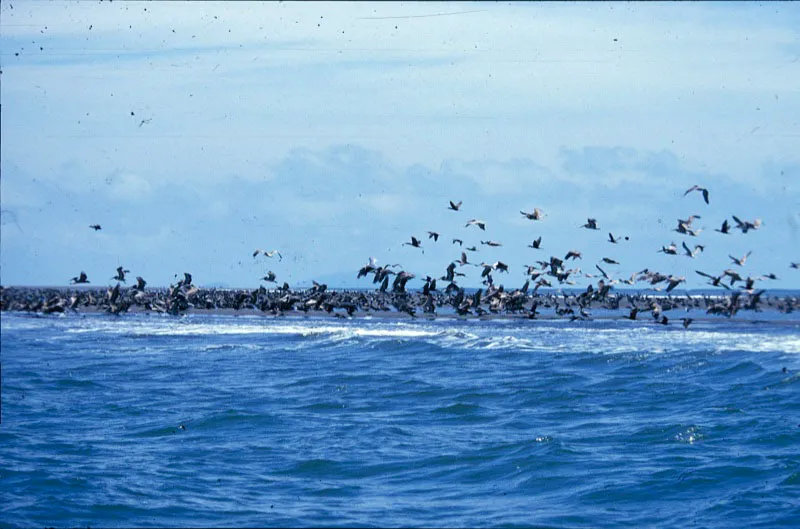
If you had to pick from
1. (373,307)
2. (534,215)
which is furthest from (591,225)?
(373,307)

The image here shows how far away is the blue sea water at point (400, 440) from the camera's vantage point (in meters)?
14.6

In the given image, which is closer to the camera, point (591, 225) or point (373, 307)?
point (591, 225)

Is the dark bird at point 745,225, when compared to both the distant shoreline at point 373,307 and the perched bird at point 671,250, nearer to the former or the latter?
the perched bird at point 671,250

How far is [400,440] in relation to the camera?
1997 centimetres

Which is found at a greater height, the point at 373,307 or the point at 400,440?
the point at 373,307

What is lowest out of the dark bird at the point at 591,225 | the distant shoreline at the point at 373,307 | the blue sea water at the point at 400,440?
the blue sea water at the point at 400,440

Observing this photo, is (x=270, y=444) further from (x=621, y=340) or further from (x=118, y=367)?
(x=621, y=340)

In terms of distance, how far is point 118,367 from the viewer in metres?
33.6

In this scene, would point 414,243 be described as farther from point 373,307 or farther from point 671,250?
point 373,307

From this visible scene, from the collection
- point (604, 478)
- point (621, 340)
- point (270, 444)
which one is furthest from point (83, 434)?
point (621, 340)

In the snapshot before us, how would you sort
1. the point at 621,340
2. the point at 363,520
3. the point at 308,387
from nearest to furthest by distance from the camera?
the point at 363,520, the point at 308,387, the point at 621,340

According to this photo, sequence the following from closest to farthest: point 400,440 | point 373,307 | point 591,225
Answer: point 400,440
point 591,225
point 373,307

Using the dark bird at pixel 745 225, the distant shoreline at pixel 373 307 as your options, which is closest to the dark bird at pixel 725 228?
the dark bird at pixel 745 225

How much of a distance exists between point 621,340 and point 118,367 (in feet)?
82.8
